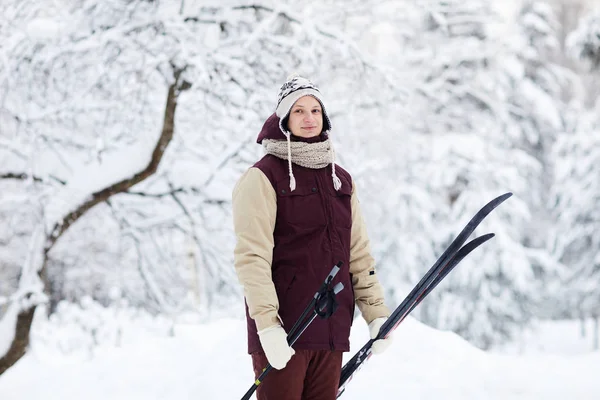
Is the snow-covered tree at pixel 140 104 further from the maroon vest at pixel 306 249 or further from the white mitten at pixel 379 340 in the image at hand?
the white mitten at pixel 379 340

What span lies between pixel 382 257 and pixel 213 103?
30.2 feet

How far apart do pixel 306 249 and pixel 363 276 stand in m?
0.42

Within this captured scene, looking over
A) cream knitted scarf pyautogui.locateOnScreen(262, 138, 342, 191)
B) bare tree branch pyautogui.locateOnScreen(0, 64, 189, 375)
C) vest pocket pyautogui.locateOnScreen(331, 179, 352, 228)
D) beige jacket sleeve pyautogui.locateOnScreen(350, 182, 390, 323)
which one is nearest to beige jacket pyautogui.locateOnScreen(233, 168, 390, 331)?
cream knitted scarf pyautogui.locateOnScreen(262, 138, 342, 191)

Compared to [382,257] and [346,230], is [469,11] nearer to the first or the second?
[382,257]

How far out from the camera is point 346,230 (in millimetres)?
2518

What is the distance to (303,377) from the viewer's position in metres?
2.38

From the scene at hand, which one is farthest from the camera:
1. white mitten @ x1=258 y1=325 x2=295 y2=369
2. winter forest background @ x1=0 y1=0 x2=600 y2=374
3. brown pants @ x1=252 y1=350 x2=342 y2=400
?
winter forest background @ x1=0 y1=0 x2=600 y2=374

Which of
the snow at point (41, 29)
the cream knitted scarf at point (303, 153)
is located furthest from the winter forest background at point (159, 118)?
the cream knitted scarf at point (303, 153)

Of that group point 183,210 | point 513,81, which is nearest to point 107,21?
point 183,210

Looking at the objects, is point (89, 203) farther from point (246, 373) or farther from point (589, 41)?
point (589, 41)

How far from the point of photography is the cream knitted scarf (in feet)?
8.07

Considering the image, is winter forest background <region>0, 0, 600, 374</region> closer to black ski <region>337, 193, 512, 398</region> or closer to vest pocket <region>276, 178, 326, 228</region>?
vest pocket <region>276, 178, 326, 228</region>

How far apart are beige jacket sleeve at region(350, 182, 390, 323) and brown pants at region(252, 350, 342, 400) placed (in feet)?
0.94

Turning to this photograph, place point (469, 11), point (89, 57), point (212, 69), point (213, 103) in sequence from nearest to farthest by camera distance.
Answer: point (212, 69) < point (89, 57) < point (213, 103) < point (469, 11)
